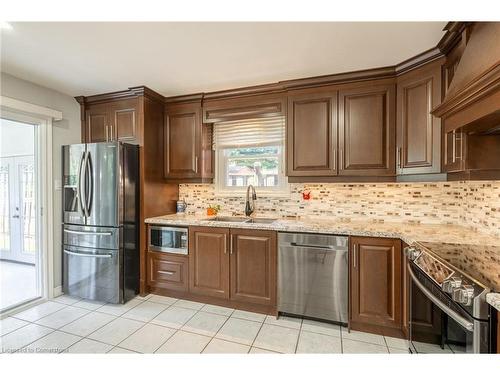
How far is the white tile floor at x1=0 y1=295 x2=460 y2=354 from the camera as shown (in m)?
1.89

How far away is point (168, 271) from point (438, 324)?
239 cm

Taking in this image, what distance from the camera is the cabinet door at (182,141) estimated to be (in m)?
2.96

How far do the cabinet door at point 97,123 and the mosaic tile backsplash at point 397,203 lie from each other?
1.71 m

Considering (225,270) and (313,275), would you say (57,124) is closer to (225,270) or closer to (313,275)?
(225,270)

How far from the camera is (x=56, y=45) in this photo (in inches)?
74.4

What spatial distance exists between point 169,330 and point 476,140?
277cm

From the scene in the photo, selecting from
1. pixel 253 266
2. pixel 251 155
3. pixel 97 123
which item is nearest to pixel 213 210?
pixel 251 155

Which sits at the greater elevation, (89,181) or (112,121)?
(112,121)

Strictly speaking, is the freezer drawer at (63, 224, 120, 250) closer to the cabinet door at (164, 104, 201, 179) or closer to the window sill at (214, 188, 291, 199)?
the cabinet door at (164, 104, 201, 179)

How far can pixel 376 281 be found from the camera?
202 cm

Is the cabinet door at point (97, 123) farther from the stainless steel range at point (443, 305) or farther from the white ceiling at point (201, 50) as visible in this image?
the stainless steel range at point (443, 305)

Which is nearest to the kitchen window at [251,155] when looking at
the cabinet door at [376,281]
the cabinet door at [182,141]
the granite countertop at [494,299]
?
the cabinet door at [182,141]

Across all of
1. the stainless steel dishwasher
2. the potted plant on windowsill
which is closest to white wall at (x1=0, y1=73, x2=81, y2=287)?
the potted plant on windowsill

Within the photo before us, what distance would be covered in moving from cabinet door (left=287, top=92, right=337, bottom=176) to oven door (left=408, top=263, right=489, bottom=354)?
3.91ft
